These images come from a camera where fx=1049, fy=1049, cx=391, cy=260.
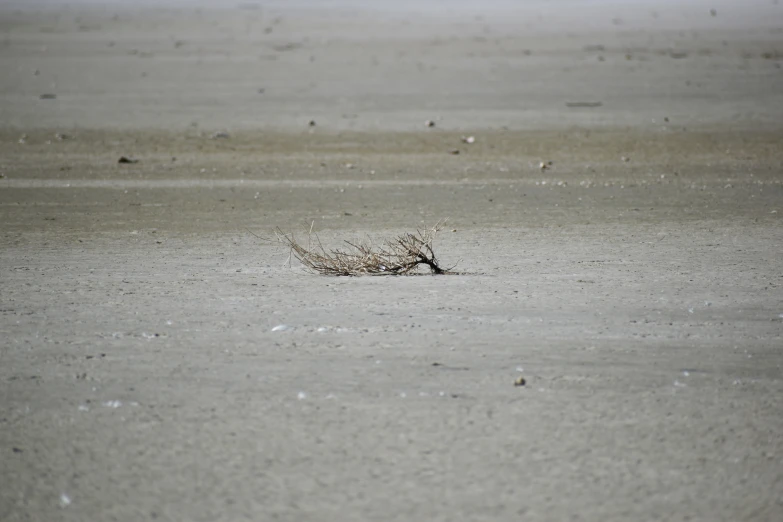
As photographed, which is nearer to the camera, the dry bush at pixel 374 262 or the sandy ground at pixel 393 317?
the sandy ground at pixel 393 317

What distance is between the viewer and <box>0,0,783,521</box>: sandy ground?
414 centimetres

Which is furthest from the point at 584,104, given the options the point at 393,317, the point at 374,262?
the point at 393,317

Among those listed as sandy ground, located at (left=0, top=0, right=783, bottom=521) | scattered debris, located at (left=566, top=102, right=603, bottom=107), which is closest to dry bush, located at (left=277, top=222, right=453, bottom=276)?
sandy ground, located at (left=0, top=0, right=783, bottom=521)

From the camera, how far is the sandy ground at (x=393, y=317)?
414cm

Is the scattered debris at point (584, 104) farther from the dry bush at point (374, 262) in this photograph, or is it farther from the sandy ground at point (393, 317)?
the dry bush at point (374, 262)

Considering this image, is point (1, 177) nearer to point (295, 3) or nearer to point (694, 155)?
point (694, 155)

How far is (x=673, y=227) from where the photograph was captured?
387 inches

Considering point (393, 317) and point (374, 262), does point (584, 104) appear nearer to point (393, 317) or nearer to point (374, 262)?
point (374, 262)

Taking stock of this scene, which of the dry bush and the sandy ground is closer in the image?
the sandy ground

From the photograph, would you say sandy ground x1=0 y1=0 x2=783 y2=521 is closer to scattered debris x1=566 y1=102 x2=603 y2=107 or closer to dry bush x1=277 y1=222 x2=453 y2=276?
dry bush x1=277 y1=222 x2=453 y2=276

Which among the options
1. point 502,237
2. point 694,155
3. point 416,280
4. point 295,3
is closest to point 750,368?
point 416,280

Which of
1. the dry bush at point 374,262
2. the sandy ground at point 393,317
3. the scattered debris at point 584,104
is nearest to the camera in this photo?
the sandy ground at point 393,317

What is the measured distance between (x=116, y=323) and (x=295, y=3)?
59650 mm

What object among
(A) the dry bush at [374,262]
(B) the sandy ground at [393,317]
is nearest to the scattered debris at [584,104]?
(B) the sandy ground at [393,317]
